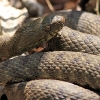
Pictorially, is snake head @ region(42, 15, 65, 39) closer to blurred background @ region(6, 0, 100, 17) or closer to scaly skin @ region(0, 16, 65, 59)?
scaly skin @ region(0, 16, 65, 59)

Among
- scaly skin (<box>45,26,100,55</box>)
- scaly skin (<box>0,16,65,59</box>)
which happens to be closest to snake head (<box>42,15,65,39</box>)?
scaly skin (<box>0,16,65,59</box>)

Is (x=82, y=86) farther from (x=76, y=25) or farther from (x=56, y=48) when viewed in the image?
(x=76, y=25)

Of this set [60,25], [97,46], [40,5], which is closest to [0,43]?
[60,25]

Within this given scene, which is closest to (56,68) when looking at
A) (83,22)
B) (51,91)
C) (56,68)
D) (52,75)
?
(56,68)

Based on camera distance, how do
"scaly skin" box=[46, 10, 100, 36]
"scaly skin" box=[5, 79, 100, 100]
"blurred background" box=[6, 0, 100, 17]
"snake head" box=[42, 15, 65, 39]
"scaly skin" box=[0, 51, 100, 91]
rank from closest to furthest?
"scaly skin" box=[5, 79, 100, 100] < "scaly skin" box=[0, 51, 100, 91] < "snake head" box=[42, 15, 65, 39] < "scaly skin" box=[46, 10, 100, 36] < "blurred background" box=[6, 0, 100, 17]

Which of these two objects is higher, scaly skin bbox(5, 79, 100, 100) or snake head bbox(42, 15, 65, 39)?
snake head bbox(42, 15, 65, 39)

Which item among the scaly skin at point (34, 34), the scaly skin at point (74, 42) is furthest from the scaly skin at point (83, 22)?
the scaly skin at point (34, 34)
